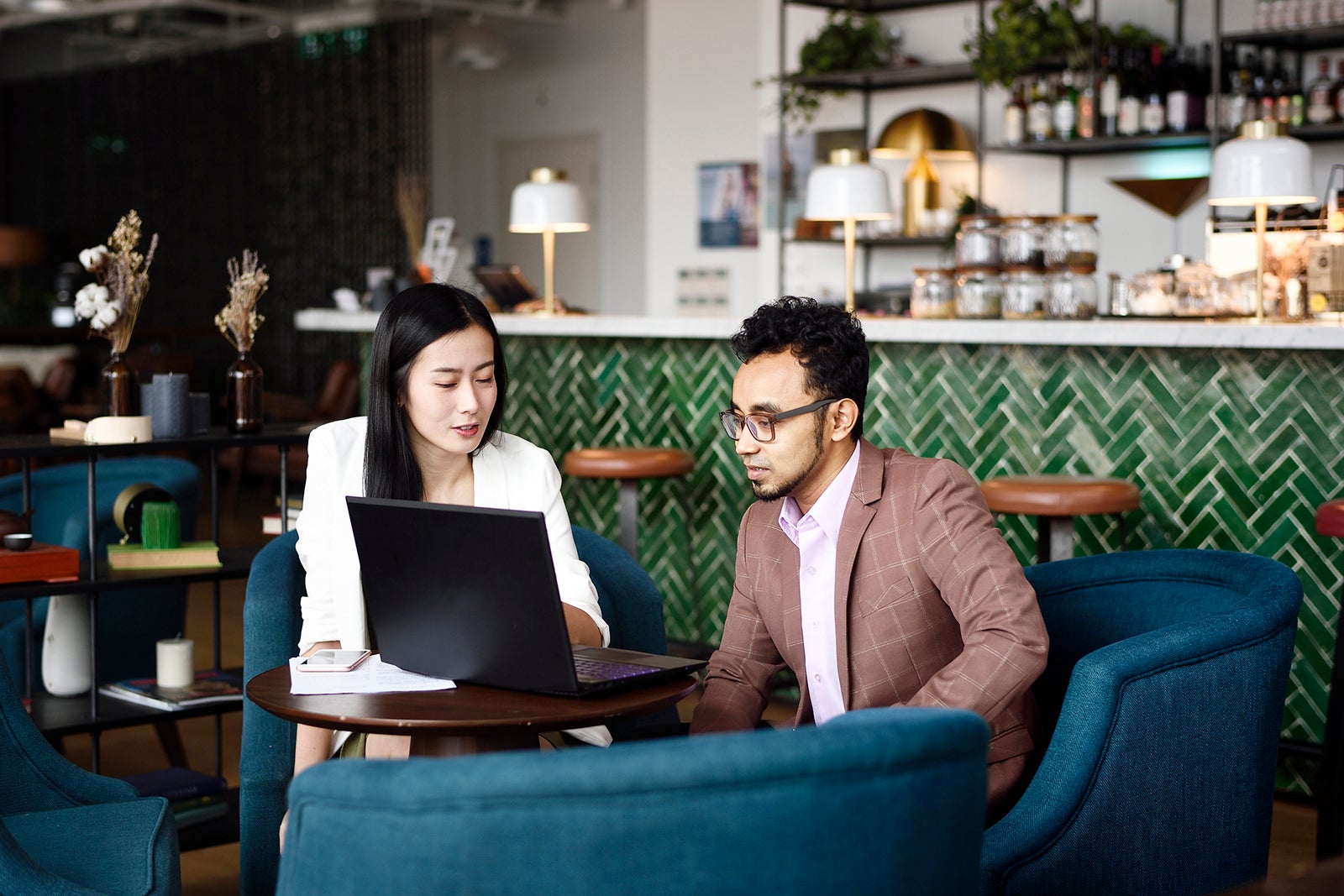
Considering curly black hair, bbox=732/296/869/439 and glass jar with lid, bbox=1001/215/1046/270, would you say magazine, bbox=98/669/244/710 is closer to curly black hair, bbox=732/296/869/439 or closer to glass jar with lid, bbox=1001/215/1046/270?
curly black hair, bbox=732/296/869/439

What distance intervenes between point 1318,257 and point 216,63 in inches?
374

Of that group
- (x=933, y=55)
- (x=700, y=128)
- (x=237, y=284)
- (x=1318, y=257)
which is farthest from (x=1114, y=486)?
(x=700, y=128)

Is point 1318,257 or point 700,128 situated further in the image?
point 700,128

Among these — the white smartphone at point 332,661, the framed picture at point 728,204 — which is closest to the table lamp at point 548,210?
the framed picture at point 728,204

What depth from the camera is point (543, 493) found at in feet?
8.53

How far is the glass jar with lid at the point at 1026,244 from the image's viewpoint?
15.3 ft

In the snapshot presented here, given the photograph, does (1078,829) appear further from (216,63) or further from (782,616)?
(216,63)

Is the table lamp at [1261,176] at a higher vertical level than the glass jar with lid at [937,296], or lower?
higher

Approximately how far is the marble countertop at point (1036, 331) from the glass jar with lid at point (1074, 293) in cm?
25

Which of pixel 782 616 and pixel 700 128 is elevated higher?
pixel 700 128

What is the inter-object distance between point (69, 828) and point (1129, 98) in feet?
17.3

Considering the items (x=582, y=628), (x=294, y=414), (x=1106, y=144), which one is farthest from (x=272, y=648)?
(x=294, y=414)

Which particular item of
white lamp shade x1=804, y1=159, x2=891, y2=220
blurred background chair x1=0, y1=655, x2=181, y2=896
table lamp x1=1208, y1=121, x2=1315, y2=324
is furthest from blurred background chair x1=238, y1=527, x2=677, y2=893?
white lamp shade x1=804, y1=159, x2=891, y2=220

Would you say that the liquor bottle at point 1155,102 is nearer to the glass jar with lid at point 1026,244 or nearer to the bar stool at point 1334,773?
the glass jar with lid at point 1026,244
